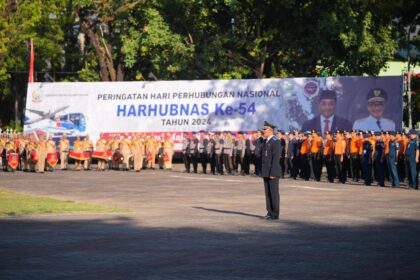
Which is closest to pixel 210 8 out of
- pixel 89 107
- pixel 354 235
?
pixel 89 107

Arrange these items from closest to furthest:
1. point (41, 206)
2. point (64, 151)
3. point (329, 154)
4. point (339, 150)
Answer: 1. point (41, 206)
2. point (339, 150)
3. point (329, 154)
4. point (64, 151)

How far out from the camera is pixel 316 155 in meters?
35.1

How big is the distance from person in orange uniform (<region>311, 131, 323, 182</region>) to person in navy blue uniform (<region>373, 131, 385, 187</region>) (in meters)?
2.90

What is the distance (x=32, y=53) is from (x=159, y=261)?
140ft

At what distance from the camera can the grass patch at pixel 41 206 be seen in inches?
814

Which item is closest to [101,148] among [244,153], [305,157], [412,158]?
[244,153]

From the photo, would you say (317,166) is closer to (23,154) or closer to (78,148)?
(78,148)

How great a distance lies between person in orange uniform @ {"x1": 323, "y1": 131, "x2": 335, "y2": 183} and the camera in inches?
1337

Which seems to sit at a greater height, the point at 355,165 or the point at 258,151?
the point at 258,151

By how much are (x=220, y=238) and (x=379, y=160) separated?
1644 cm

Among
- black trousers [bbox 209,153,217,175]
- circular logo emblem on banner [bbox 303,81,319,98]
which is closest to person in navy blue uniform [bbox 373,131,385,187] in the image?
black trousers [bbox 209,153,217,175]

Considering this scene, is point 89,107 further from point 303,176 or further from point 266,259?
point 266,259

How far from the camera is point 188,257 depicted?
530 inches

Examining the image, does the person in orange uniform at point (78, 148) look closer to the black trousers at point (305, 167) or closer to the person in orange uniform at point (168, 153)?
the person in orange uniform at point (168, 153)
